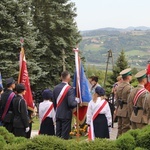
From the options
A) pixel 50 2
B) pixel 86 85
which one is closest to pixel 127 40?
pixel 50 2

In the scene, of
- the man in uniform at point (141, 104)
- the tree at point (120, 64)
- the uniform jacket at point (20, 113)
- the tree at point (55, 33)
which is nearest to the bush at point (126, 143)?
the man in uniform at point (141, 104)

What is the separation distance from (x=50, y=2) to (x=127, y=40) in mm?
159343

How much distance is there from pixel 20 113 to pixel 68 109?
47.3 inches

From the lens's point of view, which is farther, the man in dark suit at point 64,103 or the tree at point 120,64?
the tree at point 120,64

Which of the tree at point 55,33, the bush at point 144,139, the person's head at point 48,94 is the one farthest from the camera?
the tree at point 55,33

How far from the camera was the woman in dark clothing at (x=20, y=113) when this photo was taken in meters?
8.00

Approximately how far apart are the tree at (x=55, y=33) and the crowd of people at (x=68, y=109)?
70.6ft

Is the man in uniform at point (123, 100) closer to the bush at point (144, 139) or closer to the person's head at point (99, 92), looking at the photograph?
the person's head at point (99, 92)

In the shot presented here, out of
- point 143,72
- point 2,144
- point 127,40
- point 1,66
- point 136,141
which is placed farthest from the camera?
point 127,40

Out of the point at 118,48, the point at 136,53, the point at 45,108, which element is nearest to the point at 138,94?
the point at 45,108

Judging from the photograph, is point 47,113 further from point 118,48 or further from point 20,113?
point 118,48

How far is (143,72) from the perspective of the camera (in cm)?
792

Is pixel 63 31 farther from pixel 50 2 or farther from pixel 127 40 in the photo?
pixel 127 40

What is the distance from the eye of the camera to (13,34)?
24797mm
